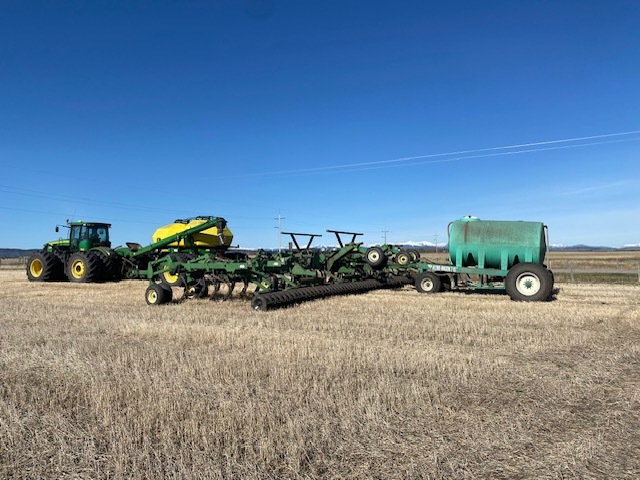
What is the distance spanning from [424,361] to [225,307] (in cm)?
666

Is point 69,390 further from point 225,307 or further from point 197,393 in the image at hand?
point 225,307

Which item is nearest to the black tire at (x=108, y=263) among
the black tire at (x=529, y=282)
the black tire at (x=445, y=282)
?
the black tire at (x=445, y=282)

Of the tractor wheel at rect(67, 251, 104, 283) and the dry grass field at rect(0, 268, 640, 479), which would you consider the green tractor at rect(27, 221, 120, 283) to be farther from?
the dry grass field at rect(0, 268, 640, 479)

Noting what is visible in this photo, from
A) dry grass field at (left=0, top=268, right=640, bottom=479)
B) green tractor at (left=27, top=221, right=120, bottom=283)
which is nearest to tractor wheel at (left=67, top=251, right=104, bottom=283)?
green tractor at (left=27, top=221, right=120, bottom=283)

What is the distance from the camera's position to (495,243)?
559 inches

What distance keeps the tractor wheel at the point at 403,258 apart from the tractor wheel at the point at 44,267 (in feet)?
46.6

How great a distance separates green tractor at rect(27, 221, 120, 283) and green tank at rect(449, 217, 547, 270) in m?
13.4

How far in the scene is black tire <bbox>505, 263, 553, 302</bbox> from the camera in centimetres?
1270

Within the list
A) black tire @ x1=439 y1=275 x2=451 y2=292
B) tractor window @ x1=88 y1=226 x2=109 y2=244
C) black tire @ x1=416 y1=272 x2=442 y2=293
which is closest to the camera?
black tire @ x1=416 y1=272 x2=442 y2=293

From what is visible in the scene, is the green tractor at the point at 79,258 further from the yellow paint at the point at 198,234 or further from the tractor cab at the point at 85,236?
the yellow paint at the point at 198,234

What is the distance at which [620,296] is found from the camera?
1421cm

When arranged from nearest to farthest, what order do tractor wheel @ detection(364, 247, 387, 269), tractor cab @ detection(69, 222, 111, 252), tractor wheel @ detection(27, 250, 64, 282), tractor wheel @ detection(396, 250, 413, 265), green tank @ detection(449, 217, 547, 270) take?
1. green tank @ detection(449, 217, 547, 270)
2. tractor wheel @ detection(364, 247, 387, 269)
3. tractor wheel @ detection(396, 250, 413, 265)
4. tractor wheel @ detection(27, 250, 64, 282)
5. tractor cab @ detection(69, 222, 111, 252)

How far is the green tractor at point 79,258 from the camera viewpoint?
1859 centimetres

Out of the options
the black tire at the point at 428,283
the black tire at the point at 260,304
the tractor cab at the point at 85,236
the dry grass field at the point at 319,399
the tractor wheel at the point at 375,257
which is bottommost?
the dry grass field at the point at 319,399
